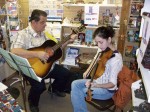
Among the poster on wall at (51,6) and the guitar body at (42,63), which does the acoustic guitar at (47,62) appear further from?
→ the poster on wall at (51,6)

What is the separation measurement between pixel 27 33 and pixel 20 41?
161 millimetres

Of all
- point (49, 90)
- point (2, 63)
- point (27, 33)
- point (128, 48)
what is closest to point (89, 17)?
point (128, 48)

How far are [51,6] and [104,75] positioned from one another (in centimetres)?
185

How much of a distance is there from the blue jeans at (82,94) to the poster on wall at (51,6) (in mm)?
1524

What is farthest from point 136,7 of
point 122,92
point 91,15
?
point 122,92

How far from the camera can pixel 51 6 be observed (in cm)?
314

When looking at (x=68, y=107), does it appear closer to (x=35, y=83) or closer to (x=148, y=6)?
(x=35, y=83)

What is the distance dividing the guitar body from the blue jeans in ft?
1.63

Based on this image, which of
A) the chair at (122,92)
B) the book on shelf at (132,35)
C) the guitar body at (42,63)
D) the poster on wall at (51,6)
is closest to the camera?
the chair at (122,92)

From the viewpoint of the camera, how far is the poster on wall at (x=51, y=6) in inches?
122

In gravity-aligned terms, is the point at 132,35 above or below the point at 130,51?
above

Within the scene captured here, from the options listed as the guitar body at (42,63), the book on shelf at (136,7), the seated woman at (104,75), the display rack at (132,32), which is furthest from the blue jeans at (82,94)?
the book on shelf at (136,7)

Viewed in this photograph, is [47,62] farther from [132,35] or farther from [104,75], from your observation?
[132,35]

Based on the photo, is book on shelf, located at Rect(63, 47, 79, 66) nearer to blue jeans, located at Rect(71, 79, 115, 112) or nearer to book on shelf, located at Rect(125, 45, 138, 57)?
book on shelf, located at Rect(125, 45, 138, 57)
